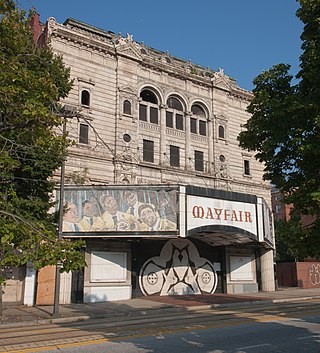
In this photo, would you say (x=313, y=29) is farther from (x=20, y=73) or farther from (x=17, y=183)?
(x=17, y=183)

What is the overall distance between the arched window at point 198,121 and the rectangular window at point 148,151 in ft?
16.6

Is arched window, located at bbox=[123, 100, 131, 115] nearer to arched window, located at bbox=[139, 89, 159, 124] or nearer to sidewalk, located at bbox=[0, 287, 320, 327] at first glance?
arched window, located at bbox=[139, 89, 159, 124]

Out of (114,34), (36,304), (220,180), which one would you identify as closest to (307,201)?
(36,304)

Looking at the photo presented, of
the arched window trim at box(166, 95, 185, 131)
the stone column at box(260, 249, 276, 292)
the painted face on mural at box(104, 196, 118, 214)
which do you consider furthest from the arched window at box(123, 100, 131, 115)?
the stone column at box(260, 249, 276, 292)

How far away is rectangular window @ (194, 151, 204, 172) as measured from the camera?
36.7 m

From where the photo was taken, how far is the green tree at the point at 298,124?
10.1 metres

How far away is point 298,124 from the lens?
1054 cm

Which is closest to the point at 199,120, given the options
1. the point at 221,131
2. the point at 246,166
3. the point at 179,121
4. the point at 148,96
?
the point at 179,121

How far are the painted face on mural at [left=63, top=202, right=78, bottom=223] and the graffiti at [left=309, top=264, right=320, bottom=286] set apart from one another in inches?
1031

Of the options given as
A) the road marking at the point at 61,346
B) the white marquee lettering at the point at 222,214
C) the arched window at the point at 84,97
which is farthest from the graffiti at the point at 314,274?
the road marking at the point at 61,346

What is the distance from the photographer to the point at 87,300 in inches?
994

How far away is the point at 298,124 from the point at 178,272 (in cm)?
2098

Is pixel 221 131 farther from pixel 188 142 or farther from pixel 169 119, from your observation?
pixel 169 119

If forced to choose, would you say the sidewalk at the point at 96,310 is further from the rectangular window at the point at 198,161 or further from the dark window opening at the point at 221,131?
the dark window opening at the point at 221,131
